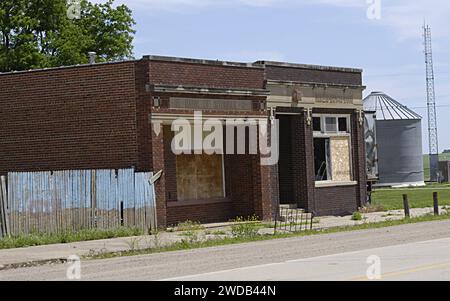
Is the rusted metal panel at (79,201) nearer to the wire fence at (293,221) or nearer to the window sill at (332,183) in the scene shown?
the wire fence at (293,221)

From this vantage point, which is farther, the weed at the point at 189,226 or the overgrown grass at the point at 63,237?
the weed at the point at 189,226

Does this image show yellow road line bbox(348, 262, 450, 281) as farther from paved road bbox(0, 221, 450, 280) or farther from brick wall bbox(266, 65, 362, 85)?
brick wall bbox(266, 65, 362, 85)

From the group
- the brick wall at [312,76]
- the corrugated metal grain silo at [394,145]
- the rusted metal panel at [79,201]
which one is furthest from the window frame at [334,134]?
the corrugated metal grain silo at [394,145]

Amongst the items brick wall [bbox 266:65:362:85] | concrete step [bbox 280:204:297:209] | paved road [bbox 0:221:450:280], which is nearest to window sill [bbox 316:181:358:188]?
concrete step [bbox 280:204:297:209]

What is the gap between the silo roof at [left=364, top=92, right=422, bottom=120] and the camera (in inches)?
2657

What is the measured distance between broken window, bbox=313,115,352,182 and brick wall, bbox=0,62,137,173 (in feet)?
30.6

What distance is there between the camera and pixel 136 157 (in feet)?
86.3

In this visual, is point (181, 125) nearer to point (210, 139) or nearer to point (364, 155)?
point (210, 139)

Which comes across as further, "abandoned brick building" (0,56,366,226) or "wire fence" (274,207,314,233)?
"wire fence" (274,207,314,233)

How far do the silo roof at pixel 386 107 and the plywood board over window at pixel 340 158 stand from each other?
109 feet

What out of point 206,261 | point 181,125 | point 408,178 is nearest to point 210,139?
point 181,125

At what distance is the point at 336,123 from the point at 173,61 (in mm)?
9466

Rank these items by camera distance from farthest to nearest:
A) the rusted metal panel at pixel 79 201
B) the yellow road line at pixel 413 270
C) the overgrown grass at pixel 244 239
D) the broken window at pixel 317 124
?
the broken window at pixel 317 124 < the rusted metal panel at pixel 79 201 < the overgrown grass at pixel 244 239 < the yellow road line at pixel 413 270

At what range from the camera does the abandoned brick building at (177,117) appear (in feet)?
86.3
